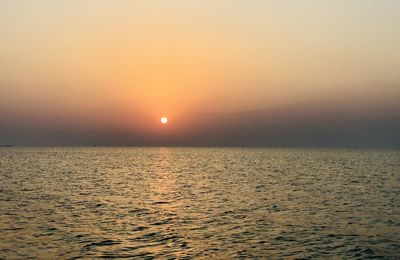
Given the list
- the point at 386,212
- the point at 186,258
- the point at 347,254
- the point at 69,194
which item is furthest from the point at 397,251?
the point at 69,194

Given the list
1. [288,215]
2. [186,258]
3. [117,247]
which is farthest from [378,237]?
[117,247]

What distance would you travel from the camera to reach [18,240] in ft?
84.1

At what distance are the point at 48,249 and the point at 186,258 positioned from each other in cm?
847

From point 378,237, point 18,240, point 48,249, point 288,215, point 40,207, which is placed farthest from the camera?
point 40,207

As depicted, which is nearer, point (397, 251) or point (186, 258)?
point (186, 258)

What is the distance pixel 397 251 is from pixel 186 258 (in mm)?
12893

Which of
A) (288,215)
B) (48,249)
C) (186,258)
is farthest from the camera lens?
(288,215)

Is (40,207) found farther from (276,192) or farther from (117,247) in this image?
(276,192)

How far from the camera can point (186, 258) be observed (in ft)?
73.0

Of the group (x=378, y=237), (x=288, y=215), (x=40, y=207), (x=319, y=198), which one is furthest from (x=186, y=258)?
(x=319, y=198)

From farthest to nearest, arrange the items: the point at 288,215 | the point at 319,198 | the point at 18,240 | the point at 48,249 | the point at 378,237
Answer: the point at 319,198 < the point at 288,215 < the point at 378,237 < the point at 18,240 < the point at 48,249

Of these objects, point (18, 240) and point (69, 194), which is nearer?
point (18, 240)

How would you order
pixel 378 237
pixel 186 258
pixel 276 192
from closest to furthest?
1. pixel 186 258
2. pixel 378 237
3. pixel 276 192

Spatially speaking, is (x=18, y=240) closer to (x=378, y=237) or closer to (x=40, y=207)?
(x=40, y=207)
